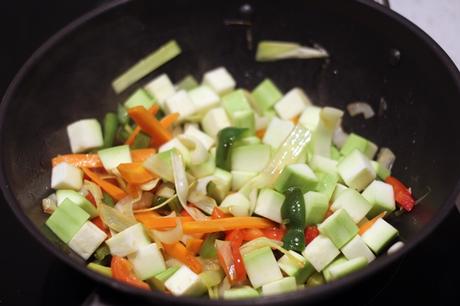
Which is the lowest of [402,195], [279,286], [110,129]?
[279,286]

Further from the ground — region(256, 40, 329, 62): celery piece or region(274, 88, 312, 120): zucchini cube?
region(256, 40, 329, 62): celery piece

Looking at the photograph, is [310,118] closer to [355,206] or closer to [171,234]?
[355,206]

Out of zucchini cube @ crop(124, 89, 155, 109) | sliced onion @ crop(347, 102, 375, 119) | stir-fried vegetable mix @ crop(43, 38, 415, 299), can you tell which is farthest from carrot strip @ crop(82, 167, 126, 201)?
sliced onion @ crop(347, 102, 375, 119)

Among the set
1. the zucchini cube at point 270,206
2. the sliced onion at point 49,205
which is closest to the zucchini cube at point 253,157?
the zucchini cube at point 270,206

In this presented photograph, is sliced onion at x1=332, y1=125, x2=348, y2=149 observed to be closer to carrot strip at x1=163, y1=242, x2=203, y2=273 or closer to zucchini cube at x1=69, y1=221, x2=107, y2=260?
carrot strip at x1=163, y1=242, x2=203, y2=273

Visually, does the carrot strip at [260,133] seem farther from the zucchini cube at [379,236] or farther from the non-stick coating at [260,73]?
the zucchini cube at [379,236]

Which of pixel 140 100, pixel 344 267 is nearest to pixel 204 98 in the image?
pixel 140 100
